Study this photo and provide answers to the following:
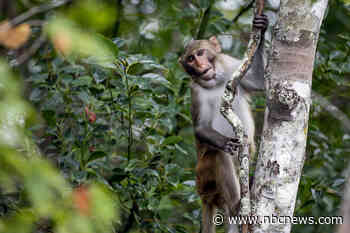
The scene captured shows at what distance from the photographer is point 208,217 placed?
621 cm

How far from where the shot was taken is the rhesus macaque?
20.0ft

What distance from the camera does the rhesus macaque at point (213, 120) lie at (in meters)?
6.10

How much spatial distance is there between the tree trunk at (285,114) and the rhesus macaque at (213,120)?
186 centimetres

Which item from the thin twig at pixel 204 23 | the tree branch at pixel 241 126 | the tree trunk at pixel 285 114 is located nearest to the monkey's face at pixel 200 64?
the thin twig at pixel 204 23

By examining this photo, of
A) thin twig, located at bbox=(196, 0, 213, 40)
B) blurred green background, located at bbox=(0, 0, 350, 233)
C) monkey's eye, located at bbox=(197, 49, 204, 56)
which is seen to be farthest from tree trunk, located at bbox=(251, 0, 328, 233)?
thin twig, located at bbox=(196, 0, 213, 40)

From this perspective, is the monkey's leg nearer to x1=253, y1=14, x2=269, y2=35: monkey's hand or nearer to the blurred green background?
the blurred green background

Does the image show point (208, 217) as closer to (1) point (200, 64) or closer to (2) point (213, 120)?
(2) point (213, 120)

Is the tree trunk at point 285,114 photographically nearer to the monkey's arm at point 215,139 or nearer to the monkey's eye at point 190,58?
the monkey's arm at point 215,139

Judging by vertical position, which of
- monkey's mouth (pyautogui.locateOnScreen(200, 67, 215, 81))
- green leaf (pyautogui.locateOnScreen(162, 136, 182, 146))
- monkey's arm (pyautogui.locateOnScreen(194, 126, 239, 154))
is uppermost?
monkey's mouth (pyautogui.locateOnScreen(200, 67, 215, 81))

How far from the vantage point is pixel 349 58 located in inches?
266

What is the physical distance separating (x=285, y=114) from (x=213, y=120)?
3.07 metres

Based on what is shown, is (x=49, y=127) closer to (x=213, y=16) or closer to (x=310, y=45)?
(x=213, y=16)

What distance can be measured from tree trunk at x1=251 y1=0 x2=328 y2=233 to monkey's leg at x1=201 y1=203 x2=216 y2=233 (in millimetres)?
2280

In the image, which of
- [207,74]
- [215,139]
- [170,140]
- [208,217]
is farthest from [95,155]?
[207,74]
